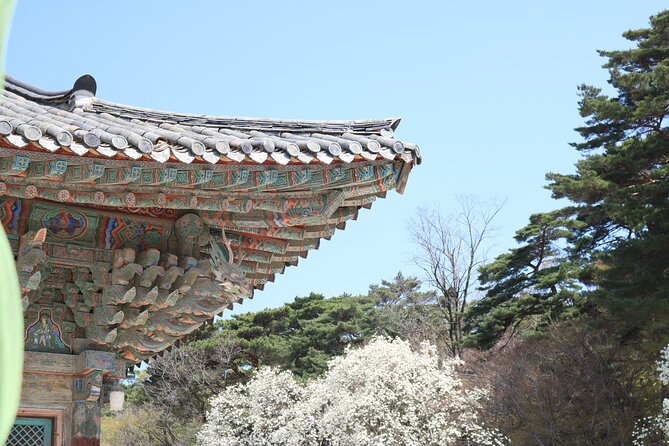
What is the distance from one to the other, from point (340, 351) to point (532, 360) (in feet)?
35.7

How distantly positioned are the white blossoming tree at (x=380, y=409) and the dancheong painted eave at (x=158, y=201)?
16662mm

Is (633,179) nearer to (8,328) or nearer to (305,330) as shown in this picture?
(305,330)

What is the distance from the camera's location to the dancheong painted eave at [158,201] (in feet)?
11.7

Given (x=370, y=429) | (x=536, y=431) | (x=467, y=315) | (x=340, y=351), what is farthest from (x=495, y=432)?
(x=340, y=351)

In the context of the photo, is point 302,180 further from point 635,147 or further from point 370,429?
point 370,429

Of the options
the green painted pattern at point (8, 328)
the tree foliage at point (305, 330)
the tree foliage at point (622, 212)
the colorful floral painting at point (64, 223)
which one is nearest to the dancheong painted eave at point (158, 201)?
the colorful floral painting at point (64, 223)

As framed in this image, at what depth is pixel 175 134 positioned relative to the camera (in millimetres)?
3770

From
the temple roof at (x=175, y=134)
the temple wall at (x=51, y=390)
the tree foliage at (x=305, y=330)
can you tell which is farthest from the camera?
the tree foliage at (x=305, y=330)

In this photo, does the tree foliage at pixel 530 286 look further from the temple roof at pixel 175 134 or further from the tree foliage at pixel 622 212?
the temple roof at pixel 175 134

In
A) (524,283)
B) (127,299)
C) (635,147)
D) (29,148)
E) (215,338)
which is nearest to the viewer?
(29,148)

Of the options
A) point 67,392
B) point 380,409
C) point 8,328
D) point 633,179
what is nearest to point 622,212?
point 633,179

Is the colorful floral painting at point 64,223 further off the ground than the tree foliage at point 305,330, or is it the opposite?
the tree foliage at point 305,330

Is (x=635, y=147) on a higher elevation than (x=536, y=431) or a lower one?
higher

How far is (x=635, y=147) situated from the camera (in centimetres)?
1866
